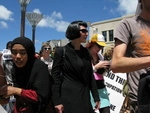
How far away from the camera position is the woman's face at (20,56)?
3160mm

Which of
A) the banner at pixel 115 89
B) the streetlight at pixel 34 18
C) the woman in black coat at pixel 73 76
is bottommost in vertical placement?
the banner at pixel 115 89

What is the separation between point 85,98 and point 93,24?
52729mm

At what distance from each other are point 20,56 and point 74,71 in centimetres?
90

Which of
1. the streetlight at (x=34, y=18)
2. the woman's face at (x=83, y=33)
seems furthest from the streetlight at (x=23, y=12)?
the woman's face at (x=83, y=33)

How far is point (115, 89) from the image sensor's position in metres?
7.08

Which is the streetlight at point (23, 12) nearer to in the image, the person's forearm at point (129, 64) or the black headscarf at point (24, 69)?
the black headscarf at point (24, 69)

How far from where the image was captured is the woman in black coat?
148 inches

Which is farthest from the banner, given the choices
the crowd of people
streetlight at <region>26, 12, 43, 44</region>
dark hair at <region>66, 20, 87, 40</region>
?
streetlight at <region>26, 12, 43, 44</region>

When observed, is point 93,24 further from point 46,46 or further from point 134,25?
point 134,25

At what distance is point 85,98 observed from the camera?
3832mm

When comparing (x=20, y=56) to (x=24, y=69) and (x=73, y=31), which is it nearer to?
(x=24, y=69)

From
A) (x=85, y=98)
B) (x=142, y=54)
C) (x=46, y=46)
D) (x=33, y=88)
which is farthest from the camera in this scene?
(x=46, y=46)

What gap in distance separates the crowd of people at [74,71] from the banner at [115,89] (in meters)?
2.12

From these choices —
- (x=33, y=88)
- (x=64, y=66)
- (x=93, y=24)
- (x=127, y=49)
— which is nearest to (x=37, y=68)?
(x=33, y=88)
